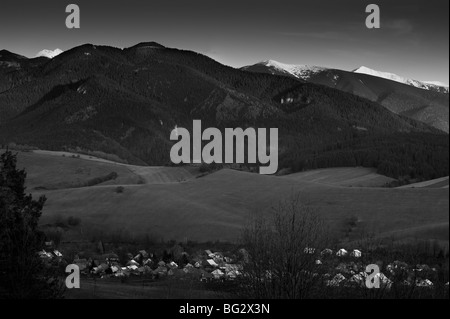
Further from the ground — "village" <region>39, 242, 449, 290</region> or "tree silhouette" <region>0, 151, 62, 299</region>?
"tree silhouette" <region>0, 151, 62, 299</region>

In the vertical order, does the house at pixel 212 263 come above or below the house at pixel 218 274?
below

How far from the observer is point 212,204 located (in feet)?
237

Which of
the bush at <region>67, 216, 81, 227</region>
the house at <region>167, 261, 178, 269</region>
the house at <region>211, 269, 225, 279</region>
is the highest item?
the bush at <region>67, 216, 81, 227</region>

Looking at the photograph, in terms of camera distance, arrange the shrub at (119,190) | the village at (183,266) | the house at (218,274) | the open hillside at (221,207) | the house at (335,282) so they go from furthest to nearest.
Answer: the shrub at (119,190) → the open hillside at (221,207) → the house at (218,274) → the village at (183,266) → the house at (335,282)

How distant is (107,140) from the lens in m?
189

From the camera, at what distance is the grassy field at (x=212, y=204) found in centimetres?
5956

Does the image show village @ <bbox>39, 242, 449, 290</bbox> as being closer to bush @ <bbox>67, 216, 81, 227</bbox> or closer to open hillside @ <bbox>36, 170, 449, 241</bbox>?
open hillside @ <bbox>36, 170, 449, 241</bbox>

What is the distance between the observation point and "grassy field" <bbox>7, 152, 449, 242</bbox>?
59.6m

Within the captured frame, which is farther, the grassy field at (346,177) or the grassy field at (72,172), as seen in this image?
the grassy field at (346,177)

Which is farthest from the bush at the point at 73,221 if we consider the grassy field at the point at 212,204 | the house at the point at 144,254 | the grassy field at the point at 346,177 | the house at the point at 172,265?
the grassy field at the point at 346,177

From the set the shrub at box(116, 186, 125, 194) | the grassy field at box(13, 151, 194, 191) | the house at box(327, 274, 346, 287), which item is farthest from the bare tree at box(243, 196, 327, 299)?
the shrub at box(116, 186, 125, 194)

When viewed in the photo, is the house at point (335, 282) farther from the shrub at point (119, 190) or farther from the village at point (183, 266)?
the shrub at point (119, 190)
